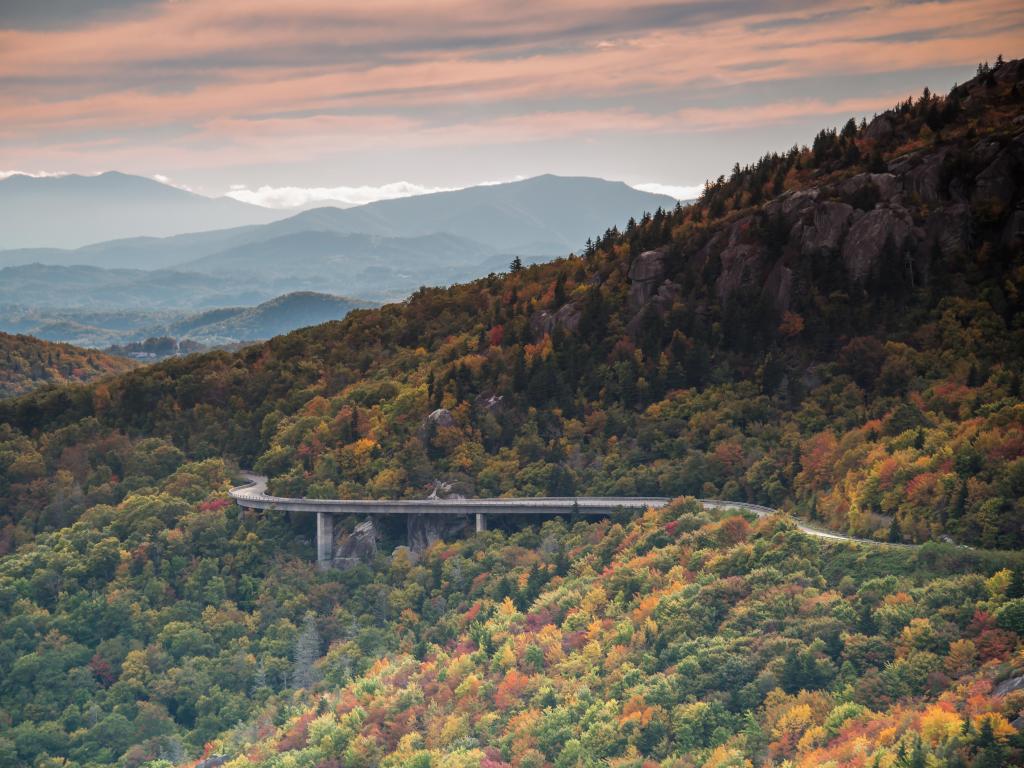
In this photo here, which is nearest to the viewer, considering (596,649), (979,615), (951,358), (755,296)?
(979,615)

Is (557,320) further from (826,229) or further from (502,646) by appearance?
(502,646)

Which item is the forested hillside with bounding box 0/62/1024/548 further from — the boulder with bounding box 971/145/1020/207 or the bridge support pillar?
the bridge support pillar

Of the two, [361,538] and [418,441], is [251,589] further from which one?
[418,441]

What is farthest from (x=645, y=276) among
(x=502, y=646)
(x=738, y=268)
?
(x=502, y=646)

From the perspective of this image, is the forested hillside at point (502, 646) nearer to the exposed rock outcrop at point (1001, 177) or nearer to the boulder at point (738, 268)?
the boulder at point (738, 268)

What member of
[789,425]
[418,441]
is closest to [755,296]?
[789,425]

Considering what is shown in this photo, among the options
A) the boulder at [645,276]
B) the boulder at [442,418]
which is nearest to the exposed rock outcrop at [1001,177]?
the boulder at [645,276]
